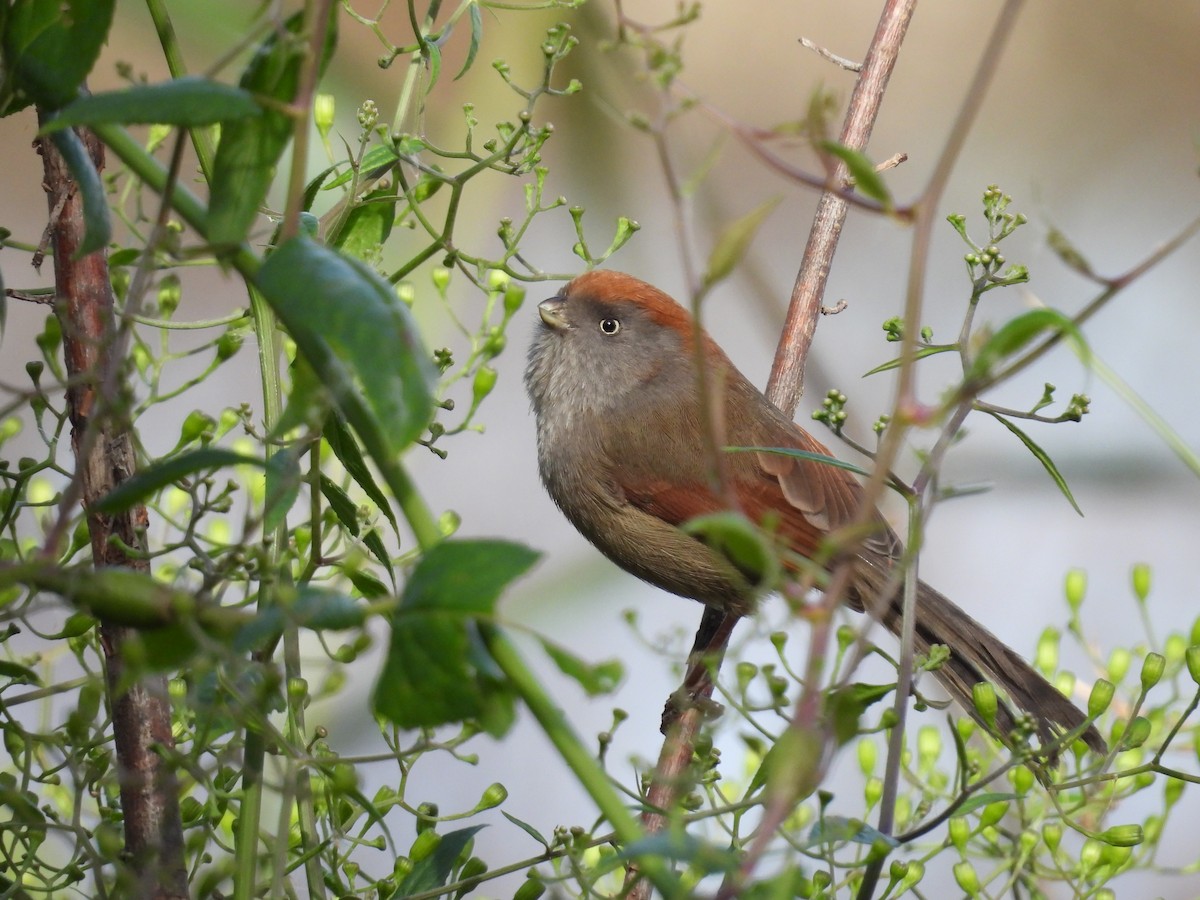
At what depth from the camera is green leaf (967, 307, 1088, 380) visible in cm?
72

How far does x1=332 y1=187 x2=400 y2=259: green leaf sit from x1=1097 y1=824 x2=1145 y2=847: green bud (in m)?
1.07

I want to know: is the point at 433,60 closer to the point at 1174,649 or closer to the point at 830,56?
the point at 830,56

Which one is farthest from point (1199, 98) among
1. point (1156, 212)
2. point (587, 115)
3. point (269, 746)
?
point (269, 746)

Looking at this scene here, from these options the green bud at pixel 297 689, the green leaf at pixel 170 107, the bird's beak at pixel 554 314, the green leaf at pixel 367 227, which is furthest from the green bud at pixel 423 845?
the bird's beak at pixel 554 314

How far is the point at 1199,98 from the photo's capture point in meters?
3.81

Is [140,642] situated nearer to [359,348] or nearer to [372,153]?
[359,348]

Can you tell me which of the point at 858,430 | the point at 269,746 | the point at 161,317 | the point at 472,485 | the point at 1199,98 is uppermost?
the point at 1199,98

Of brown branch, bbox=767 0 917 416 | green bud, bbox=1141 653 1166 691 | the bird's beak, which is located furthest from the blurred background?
green bud, bbox=1141 653 1166 691

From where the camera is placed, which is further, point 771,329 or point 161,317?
point 771,329

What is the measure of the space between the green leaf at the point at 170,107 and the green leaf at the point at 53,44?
3.6 inches

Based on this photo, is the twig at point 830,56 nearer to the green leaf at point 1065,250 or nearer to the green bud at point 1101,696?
the green bud at point 1101,696

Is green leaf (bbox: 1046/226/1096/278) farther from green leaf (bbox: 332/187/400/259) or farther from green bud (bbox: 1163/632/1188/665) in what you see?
green bud (bbox: 1163/632/1188/665)

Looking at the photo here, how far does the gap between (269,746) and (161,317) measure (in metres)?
0.78

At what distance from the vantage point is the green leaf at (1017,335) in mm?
722
